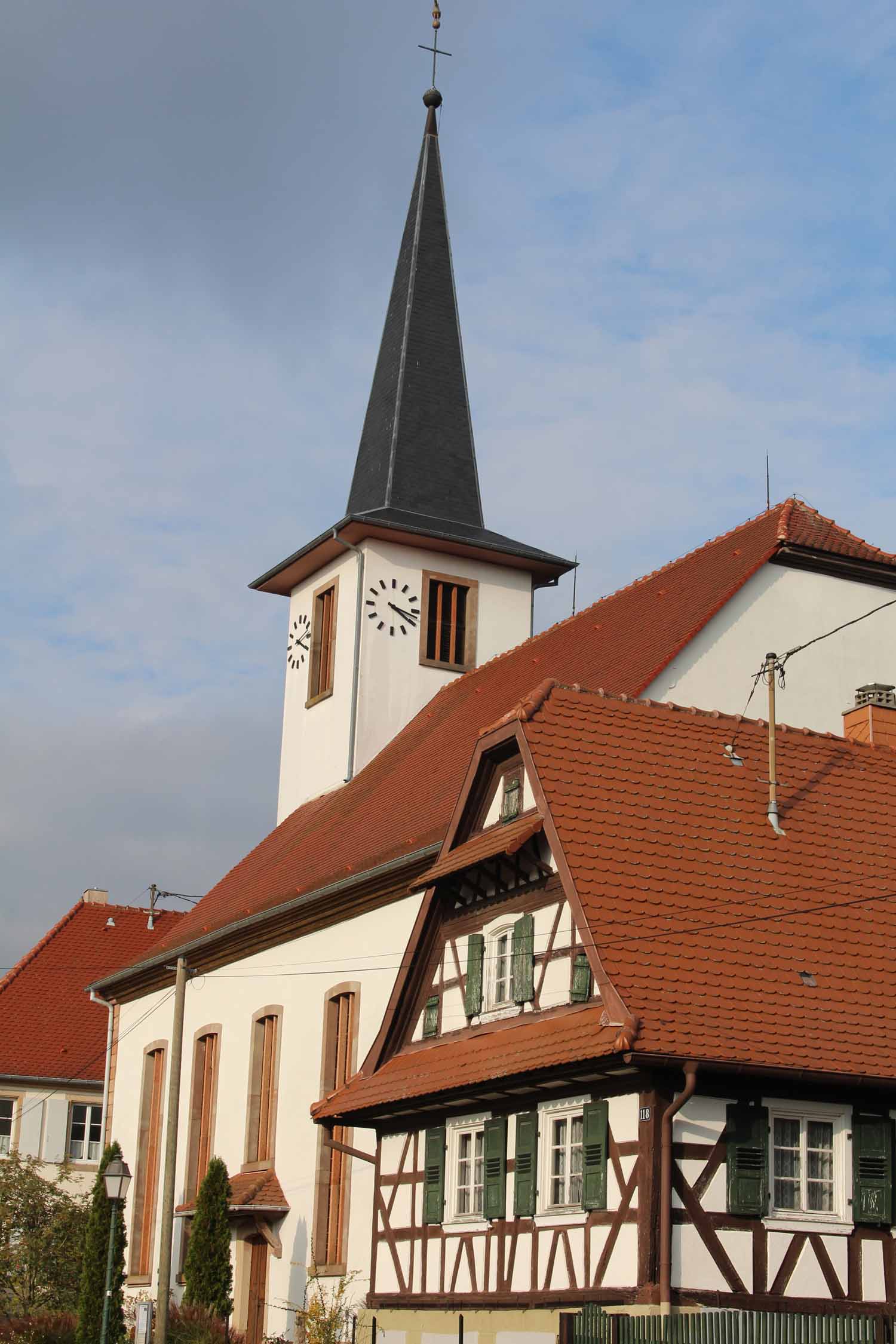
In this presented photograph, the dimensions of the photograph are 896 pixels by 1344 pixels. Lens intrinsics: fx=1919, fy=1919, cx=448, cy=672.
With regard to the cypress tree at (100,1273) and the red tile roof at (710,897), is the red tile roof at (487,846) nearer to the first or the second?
the red tile roof at (710,897)

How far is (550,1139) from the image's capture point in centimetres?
1714

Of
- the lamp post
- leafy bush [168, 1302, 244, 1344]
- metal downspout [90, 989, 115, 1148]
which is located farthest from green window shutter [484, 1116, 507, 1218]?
metal downspout [90, 989, 115, 1148]

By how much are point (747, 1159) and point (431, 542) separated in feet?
60.9

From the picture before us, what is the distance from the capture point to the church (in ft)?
52.1

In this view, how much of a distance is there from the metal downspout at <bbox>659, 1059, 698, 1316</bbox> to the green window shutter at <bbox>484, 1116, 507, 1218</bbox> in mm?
2719

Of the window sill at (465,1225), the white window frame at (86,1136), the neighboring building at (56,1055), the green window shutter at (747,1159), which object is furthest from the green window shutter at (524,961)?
the white window frame at (86,1136)

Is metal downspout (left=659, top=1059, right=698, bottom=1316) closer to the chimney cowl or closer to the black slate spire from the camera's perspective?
the chimney cowl

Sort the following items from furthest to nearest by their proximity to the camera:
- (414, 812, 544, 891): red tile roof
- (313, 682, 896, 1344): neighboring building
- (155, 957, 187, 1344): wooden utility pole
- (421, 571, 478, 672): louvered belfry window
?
(421, 571, 478, 672): louvered belfry window → (155, 957, 187, 1344): wooden utility pole → (414, 812, 544, 891): red tile roof → (313, 682, 896, 1344): neighboring building

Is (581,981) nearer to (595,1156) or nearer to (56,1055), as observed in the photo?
(595,1156)

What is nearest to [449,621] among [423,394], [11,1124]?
[423,394]

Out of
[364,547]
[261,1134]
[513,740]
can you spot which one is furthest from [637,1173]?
[364,547]

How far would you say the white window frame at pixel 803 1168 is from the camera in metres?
15.9

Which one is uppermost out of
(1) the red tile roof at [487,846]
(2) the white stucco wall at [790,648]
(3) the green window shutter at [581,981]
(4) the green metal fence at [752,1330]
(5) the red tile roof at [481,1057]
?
(2) the white stucco wall at [790,648]

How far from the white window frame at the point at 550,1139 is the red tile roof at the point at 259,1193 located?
30.5 ft
